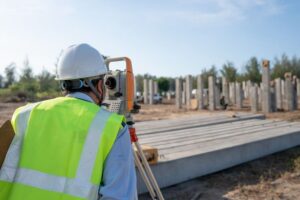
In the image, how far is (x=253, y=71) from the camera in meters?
40.9

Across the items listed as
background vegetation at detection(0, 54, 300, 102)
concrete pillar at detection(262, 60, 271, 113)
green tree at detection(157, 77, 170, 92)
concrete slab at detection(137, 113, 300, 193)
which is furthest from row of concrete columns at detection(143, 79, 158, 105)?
green tree at detection(157, 77, 170, 92)

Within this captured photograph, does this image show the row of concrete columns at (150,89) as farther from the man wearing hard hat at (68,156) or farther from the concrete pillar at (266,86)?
the man wearing hard hat at (68,156)

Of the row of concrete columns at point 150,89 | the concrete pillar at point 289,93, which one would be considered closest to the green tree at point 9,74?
the row of concrete columns at point 150,89

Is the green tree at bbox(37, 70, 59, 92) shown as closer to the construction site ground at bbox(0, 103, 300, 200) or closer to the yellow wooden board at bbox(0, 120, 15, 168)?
the construction site ground at bbox(0, 103, 300, 200)

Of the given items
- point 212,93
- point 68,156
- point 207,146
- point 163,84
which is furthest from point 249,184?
point 163,84

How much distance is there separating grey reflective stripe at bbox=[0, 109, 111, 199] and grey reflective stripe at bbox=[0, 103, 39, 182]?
0.35 feet

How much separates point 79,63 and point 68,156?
498 mm

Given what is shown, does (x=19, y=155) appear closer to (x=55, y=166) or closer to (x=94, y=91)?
(x=55, y=166)

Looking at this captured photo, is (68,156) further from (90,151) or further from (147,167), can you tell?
(147,167)

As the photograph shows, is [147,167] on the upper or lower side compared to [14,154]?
lower

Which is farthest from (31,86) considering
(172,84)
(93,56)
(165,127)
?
(93,56)

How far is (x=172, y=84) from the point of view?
47594mm

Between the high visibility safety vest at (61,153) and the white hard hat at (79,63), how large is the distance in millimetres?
203

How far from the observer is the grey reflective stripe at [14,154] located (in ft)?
5.05
